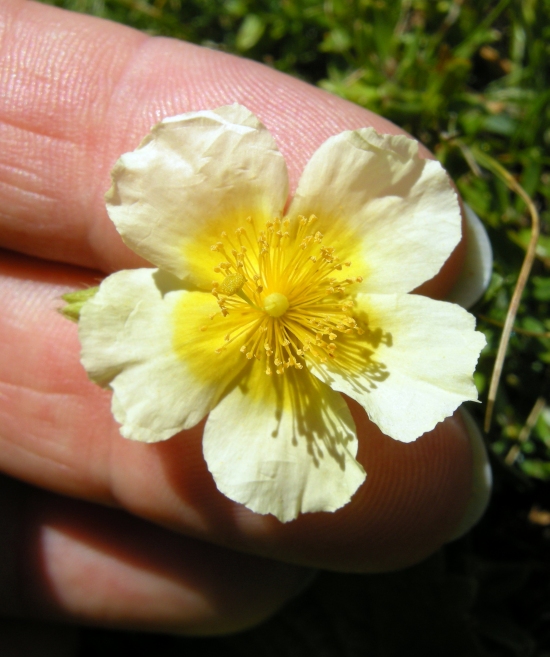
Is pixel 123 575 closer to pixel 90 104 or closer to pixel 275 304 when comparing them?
pixel 275 304

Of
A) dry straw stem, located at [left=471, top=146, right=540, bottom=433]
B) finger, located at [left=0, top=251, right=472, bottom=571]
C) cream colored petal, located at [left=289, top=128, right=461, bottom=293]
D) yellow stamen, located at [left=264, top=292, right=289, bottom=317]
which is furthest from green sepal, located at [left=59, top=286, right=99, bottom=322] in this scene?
dry straw stem, located at [left=471, top=146, right=540, bottom=433]

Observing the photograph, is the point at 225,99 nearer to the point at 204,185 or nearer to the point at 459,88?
the point at 204,185

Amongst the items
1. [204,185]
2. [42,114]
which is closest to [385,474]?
[204,185]

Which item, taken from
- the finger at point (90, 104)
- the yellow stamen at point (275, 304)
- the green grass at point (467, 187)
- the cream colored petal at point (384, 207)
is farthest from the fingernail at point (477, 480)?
the yellow stamen at point (275, 304)

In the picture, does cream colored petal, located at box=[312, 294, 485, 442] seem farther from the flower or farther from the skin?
the skin

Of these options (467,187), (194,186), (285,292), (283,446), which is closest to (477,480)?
(283,446)

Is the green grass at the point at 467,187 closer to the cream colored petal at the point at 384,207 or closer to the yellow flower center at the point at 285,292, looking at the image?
the cream colored petal at the point at 384,207
